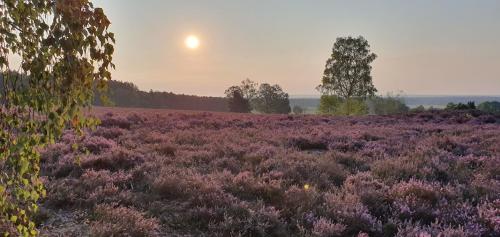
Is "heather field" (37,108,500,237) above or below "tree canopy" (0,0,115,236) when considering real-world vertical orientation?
below

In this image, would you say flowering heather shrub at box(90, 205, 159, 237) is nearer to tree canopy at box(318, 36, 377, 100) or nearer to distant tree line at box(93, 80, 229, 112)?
tree canopy at box(318, 36, 377, 100)

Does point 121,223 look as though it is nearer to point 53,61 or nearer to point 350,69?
point 53,61

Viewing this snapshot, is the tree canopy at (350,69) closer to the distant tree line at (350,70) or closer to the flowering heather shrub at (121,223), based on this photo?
the distant tree line at (350,70)

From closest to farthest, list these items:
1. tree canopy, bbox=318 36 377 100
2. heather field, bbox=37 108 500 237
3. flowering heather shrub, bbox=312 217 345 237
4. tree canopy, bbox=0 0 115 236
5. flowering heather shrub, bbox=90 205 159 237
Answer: tree canopy, bbox=0 0 115 236 → flowering heather shrub, bbox=90 205 159 237 → flowering heather shrub, bbox=312 217 345 237 → heather field, bbox=37 108 500 237 → tree canopy, bbox=318 36 377 100

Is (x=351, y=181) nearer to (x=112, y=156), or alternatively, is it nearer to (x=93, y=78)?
(x=112, y=156)

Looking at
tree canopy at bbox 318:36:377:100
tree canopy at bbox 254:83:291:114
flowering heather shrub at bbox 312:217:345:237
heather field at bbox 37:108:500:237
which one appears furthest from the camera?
tree canopy at bbox 254:83:291:114

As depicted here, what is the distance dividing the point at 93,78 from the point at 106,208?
4.39m

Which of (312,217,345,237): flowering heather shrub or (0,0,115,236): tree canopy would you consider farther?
(312,217,345,237): flowering heather shrub

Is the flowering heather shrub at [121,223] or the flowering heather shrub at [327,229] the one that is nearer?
the flowering heather shrub at [121,223]

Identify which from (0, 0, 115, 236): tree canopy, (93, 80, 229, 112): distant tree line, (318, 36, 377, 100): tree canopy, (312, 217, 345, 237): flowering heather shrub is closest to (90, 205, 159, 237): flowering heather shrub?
(312, 217, 345, 237): flowering heather shrub

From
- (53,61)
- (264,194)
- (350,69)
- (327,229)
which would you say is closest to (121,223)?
(264,194)

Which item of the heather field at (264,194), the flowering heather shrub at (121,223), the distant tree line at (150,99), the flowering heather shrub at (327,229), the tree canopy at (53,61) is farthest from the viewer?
the distant tree line at (150,99)

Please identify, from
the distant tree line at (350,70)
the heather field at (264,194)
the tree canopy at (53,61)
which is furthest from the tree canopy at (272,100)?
the tree canopy at (53,61)

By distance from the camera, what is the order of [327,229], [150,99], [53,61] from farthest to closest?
1. [150,99]
2. [327,229]
3. [53,61]
